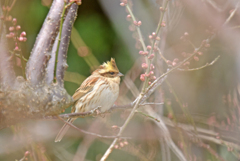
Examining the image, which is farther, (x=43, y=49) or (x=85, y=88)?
(x=85, y=88)

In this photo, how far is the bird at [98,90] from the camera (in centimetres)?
225

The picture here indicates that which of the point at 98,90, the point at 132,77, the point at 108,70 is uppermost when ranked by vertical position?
the point at 108,70

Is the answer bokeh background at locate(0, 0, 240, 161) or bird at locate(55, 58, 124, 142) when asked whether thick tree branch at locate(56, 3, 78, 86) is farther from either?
bokeh background at locate(0, 0, 240, 161)

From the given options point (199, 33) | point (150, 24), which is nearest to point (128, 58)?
point (150, 24)

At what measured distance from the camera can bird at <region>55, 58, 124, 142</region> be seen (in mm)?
2254

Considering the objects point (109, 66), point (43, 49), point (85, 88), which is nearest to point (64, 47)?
point (43, 49)

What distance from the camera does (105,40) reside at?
11.6 ft

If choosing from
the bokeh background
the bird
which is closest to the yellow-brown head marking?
the bird

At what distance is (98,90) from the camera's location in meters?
2.38

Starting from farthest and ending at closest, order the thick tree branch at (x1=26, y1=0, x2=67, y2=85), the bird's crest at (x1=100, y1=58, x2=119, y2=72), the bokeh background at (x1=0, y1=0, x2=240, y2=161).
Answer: the bokeh background at (x1=0, y1=0, x2=240, y2=161), the bird's crest at (x1=100, y1=58, x2=119, y2=72), the thick tree branch at (x1=26, y1=0, x2=67, y2=85)

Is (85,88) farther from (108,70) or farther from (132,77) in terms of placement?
→ (132,77)

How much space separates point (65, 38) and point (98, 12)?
2345mm

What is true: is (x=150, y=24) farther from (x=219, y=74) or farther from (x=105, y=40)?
(x=219, y=74)

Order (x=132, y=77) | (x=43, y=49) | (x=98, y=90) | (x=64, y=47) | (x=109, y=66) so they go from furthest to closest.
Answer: (x=132, y=77), (x=98, y=90), (x=109, y=66), (x=64, y=47), (x=43, y=49)
